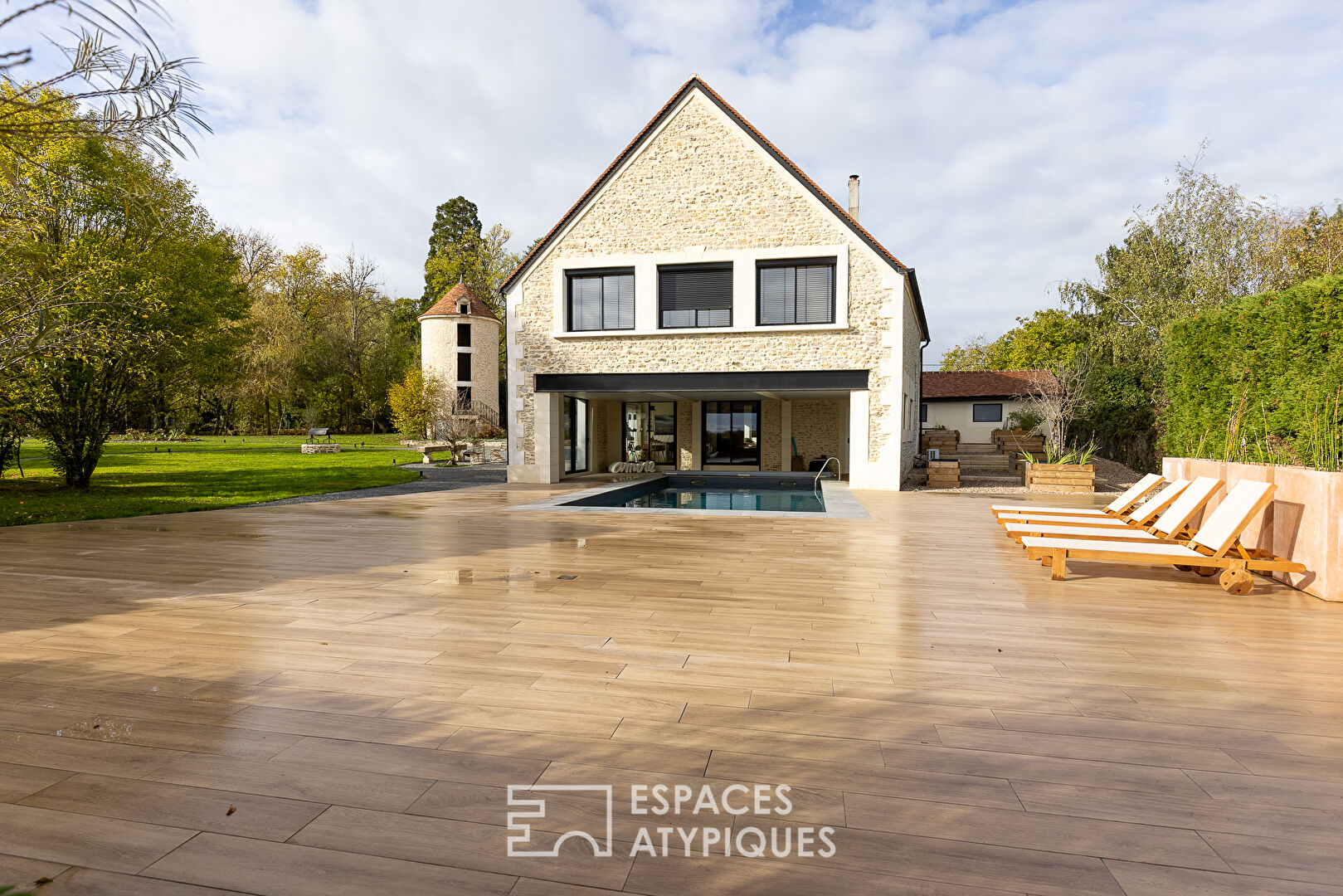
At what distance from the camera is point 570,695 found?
3561 mm

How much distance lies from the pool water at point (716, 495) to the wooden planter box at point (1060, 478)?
5.15m

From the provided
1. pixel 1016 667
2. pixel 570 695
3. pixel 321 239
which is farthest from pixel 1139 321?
pixel 321 239

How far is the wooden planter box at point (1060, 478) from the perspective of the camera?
1568cm

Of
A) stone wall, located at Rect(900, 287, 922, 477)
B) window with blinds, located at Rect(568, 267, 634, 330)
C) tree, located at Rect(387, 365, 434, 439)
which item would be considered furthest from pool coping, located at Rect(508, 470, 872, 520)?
tree, located at Rect(387, 365, 434, 439)

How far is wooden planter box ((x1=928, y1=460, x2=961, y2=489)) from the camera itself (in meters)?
16.5

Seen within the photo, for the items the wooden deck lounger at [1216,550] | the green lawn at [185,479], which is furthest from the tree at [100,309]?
the wooden deck lounger at [1216,550]

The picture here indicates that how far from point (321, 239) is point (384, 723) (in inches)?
2034

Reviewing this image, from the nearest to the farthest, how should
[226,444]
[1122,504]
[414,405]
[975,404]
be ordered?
[1122,504] → [975,404] → [414,405] → [226,444]

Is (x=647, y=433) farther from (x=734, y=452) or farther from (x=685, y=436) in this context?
(x=734, y=452)

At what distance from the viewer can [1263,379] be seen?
8.02 metres

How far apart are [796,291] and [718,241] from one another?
220 centimetres

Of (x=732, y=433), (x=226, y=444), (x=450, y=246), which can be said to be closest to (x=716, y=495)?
(x=732, y=433)

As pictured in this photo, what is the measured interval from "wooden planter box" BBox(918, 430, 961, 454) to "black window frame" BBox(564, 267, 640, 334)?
14036mm

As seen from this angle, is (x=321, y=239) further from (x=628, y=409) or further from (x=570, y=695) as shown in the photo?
(x=570, y=695)
